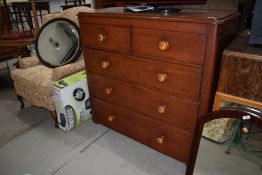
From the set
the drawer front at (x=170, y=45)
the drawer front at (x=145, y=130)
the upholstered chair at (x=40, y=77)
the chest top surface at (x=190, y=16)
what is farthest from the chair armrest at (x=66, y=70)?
the drawer front at (x=170, y=45)

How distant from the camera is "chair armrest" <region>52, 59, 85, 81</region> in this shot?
1801 mm

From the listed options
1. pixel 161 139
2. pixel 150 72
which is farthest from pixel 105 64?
pixel 161 139

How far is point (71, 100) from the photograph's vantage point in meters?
1.80

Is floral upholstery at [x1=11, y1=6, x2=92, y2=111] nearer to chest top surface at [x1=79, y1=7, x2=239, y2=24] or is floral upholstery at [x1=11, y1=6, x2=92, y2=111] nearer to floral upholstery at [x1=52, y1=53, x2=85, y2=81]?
floral upholstery at [x1=52, y1=53, x2=85, y2=81]

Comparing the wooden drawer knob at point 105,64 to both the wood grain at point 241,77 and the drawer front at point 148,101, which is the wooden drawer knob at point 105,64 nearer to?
the drawer front at point 148,101

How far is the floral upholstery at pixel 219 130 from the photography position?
1.15 metres

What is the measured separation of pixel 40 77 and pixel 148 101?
3.46 ft

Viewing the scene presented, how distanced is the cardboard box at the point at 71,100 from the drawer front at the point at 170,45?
710mm

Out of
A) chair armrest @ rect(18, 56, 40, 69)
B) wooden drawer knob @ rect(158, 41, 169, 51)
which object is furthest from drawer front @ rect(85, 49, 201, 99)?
chair armrest @ rect(18, 56, 40, 69)

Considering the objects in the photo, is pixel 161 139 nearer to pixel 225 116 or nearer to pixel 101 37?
pixel 225 116

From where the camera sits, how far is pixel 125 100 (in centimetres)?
160

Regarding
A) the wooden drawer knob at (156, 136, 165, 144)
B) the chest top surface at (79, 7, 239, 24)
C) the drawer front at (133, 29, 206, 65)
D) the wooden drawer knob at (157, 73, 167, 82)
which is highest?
the chest top surface at (79, 7, 239, 24)

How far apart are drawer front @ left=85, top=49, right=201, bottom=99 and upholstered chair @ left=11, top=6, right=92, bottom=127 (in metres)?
0.31

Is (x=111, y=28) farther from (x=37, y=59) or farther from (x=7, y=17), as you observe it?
(x=7, y=17)
